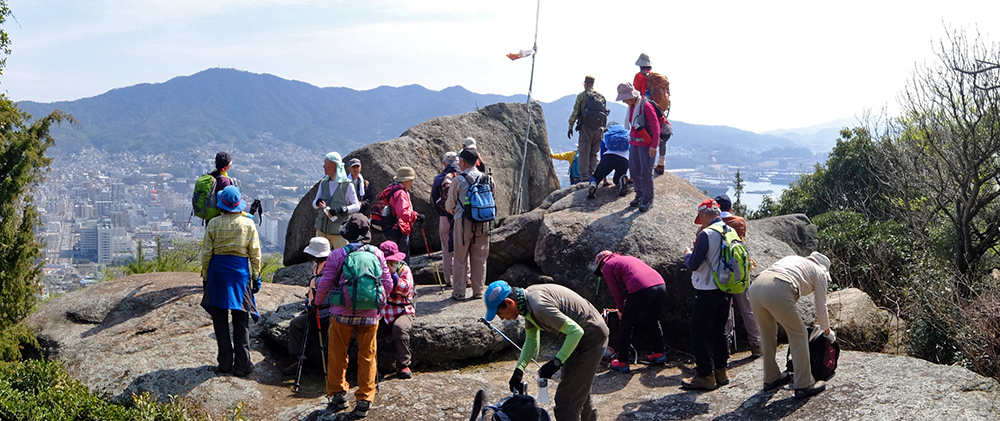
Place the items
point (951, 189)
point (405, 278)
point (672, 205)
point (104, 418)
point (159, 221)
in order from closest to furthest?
point (104, 418), point (405, 278), point (672, 205), point (951, 189), point (159, 221)

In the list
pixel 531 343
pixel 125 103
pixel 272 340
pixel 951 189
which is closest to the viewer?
pixel 531 343

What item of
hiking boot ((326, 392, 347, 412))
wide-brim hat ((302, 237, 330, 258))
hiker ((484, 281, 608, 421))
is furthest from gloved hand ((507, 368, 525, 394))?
wide-brim hat ((302, 237, 330, 258))

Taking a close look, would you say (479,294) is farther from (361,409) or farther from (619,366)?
(361,409)

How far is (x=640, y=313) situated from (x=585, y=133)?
693cm

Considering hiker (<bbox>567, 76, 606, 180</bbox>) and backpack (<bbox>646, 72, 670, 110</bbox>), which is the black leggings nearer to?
backpack (<bbox>646, 72, 670, 110</bbox>)

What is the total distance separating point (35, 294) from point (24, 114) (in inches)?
109

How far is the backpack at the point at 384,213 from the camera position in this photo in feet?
34.0

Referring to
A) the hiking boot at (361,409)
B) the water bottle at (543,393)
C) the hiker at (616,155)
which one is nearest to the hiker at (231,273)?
the hiking boot at (361,409)

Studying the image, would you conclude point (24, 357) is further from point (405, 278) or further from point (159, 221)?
point (159, 221)

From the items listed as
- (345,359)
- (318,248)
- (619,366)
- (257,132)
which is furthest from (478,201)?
(257,132)

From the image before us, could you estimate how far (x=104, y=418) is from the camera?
747 cm

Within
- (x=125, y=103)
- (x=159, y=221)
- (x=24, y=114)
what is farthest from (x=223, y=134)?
(x=24, y=114)

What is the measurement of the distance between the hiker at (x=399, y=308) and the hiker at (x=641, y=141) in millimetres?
4526

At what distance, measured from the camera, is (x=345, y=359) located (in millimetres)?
7445
